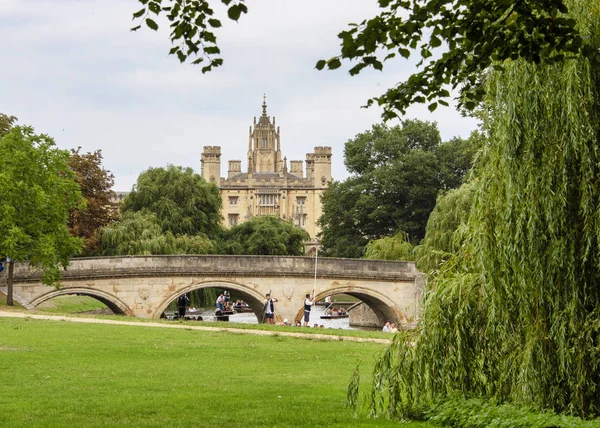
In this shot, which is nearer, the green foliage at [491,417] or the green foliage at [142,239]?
the green foliage at [491,417]

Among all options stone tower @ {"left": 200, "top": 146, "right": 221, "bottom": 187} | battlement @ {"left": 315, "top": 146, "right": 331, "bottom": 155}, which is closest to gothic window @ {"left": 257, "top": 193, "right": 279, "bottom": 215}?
stone tower @ {"left": 200, "top": 146, "right": 221, "bottom": 187}

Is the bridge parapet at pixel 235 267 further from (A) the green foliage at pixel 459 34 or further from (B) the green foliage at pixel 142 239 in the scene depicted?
(A) the green foliage at pixel 459 34

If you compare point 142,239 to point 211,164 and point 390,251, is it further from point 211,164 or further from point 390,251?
point 211,164

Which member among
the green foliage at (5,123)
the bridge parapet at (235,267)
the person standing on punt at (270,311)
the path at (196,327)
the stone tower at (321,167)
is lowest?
the path at (196,327)

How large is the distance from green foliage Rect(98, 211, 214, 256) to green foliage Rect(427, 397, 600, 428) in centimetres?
3270

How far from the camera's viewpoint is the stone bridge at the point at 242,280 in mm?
33875

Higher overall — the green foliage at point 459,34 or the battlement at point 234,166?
the battlement at point 234,166

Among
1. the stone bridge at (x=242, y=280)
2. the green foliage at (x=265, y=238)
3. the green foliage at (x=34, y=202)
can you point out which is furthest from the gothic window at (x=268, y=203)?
the green foliage at (x=34, y=202)

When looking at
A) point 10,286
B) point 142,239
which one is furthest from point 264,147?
point 10,286

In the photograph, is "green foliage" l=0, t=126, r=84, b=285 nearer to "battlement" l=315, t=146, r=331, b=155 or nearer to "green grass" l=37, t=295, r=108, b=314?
"green grass" l=37, t=295, r=108, b=314

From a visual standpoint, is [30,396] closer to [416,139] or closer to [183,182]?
[183,182]

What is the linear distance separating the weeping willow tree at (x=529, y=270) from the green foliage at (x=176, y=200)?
3968 cm

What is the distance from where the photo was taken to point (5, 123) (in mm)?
41281

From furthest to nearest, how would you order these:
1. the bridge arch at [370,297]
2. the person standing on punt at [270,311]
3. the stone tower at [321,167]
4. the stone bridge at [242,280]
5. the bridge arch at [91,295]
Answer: the stone tower at [321,167] → the bridge arch at [370,297] → the stone bridge at [242,280] → the person standing on punt at [270,311] → the bridge arch at [91,295]
